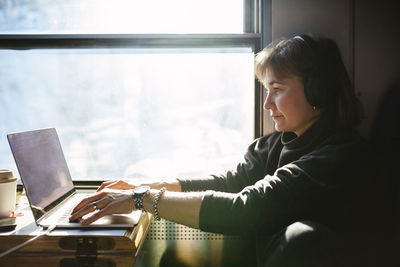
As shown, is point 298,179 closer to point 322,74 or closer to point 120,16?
point 322,74

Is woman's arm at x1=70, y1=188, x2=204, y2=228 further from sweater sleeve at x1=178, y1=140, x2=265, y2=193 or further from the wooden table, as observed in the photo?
sweater sleeve at x1=178, y1=140, x2=265, y2=193

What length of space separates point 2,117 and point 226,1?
136 cm

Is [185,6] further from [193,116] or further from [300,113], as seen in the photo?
[300,113]

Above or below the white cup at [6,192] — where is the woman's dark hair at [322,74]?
above

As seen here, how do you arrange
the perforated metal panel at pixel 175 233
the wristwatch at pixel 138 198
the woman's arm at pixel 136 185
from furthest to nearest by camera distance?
the perforated metal panel at pixel 175 233 < the woman's arm at pixel 136 185 < the wristwatch at pixel 138 198

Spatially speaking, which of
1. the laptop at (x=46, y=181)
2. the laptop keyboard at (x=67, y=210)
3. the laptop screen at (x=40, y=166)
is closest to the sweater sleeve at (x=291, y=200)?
the laptop at (x=46, y=181)

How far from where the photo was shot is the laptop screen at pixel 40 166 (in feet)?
3.34

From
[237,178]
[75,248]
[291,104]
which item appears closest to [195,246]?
[237,178]

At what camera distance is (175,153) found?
1.64 m

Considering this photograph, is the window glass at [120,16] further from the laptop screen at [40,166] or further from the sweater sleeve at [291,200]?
the sweater sleeve at [291,200]

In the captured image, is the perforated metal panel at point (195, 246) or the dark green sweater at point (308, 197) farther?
the perforated metal panel at point (195, 246)

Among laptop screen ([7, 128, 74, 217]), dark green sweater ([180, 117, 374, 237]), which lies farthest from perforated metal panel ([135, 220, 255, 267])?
dark green sweater ([180, 117, 374, 237])

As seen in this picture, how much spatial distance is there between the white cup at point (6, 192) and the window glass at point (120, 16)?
0.83 m

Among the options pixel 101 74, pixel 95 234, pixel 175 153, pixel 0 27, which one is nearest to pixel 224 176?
pixel 175 153
